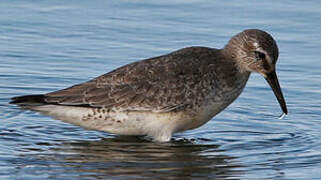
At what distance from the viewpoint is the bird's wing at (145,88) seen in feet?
40.7

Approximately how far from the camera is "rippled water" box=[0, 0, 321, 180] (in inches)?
452

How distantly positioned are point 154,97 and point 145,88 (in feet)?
0.57

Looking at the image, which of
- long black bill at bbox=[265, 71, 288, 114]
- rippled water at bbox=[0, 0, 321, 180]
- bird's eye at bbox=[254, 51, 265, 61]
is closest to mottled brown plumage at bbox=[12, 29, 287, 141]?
bird's eye at bbox=[254, 51, 265, 61]

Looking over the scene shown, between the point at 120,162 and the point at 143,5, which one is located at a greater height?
the point at 143,5

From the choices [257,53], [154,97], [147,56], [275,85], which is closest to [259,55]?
[257,53]

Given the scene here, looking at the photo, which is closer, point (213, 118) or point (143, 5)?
point (213, 118)

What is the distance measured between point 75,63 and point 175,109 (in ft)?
11.4

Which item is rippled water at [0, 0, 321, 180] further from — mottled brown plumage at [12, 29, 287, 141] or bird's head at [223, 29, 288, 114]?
bird's head at [223, 29, 288, 114]

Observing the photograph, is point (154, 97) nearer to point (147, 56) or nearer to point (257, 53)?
point (257, 53)

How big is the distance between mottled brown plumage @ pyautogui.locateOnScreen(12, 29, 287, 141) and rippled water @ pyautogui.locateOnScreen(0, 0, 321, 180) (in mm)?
332

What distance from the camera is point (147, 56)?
15531mm

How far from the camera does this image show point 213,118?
13.8 metres

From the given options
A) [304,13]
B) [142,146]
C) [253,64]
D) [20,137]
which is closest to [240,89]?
[253,64]

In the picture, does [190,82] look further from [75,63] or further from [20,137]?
[75,63]
